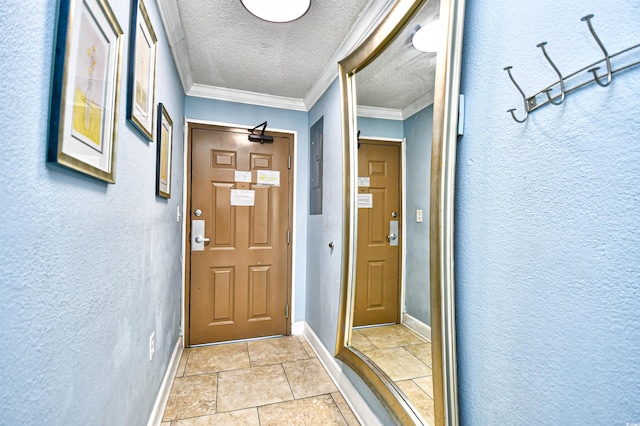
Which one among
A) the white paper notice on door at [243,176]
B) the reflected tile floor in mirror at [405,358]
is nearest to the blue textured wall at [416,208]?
the reflected tile floor in mirror at [405,358]

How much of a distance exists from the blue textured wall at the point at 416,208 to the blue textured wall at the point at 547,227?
182 mm

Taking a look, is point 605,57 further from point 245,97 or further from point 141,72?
point 245,97

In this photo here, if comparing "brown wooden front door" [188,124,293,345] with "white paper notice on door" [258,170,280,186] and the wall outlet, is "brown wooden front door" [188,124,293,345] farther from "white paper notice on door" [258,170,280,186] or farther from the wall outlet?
the wall outlet

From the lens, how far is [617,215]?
24.0 inches

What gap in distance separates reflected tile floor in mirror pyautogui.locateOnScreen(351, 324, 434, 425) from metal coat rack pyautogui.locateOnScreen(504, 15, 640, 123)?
0.89 metres

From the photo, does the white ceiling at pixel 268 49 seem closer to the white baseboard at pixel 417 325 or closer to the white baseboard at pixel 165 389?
the white baseboard at pixel 417 325

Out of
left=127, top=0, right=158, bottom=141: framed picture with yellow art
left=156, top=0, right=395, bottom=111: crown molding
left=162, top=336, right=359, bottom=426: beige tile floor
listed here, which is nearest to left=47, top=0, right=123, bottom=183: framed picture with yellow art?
left=127, top=0, right=158, bottom=141: framed picture with yellow art

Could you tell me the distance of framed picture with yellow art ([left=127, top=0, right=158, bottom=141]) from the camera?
1.15 metres

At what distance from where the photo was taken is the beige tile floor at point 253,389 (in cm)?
179

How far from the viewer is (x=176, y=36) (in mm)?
1890

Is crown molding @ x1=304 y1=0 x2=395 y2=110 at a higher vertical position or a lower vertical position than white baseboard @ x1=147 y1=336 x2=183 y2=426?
higher

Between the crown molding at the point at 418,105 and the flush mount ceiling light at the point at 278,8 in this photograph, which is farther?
the flush mount ceiling light at the point at 278,8

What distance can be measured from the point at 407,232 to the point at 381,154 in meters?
0.49

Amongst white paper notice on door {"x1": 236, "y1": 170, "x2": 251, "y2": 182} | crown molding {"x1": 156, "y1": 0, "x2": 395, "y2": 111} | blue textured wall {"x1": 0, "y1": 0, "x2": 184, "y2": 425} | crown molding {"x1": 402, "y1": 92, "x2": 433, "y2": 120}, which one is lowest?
blue textured wall {"x1": 0, "y1": 0, "x2": 184, "y2": 425}
